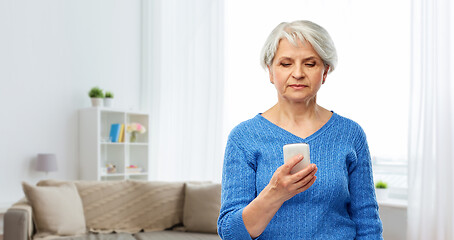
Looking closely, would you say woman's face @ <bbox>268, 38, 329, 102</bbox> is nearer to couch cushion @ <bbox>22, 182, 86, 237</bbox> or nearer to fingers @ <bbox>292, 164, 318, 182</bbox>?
fingers @ <bbox>292, 164, 318, 182</bbox>

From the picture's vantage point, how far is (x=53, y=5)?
16.0 ft

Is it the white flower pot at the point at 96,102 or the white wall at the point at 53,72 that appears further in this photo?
the white flower pot at the point at 96,102

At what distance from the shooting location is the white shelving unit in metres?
4.87

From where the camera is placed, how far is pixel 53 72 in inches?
191

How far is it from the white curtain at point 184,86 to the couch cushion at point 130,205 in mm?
1167

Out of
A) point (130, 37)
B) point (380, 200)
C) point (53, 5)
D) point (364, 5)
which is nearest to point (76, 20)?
point (53, 5)

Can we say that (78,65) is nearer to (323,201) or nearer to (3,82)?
(3,82)

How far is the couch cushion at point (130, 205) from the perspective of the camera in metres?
3.52

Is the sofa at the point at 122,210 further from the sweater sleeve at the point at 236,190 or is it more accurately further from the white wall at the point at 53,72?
the sweater sleeve at the point at 236,190

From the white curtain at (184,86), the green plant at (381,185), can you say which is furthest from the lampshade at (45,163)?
the green plant at (381,185)

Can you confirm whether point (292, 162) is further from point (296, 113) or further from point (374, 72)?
point (374, 72)

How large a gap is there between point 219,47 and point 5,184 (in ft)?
8.28

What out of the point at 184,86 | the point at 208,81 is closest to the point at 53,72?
the point at 184,86

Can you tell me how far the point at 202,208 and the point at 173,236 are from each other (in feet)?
1.03
